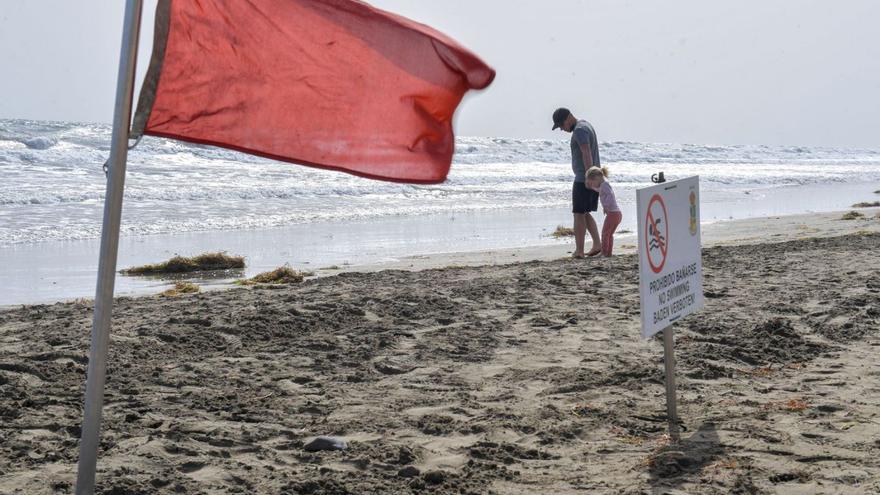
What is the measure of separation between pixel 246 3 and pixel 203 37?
0.19 meters

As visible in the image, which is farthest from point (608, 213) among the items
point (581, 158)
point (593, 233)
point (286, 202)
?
point (286, 202)

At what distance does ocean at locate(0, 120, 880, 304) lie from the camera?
593 inches

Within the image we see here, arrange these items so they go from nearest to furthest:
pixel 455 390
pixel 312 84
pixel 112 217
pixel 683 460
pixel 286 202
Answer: pixel 112 217 → pixel 312 84 → pixel 683 460 → pixel 455 390 → pixel 286 202

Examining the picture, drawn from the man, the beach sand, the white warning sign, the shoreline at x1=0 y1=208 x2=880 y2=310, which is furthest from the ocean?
the white warning sign

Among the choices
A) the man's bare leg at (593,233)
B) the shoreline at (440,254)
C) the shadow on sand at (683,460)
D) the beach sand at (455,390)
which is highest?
the man's bare leg at (593,233)

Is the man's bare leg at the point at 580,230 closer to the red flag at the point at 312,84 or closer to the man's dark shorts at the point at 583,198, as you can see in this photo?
the man's dark shorts at the point at 583,198

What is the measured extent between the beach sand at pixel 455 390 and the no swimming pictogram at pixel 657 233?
2.75 ft

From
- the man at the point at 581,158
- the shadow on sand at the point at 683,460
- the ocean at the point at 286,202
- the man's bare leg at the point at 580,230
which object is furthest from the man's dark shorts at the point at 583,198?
the shadow on sand at the point at 683,460

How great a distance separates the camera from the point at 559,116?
1168 cm

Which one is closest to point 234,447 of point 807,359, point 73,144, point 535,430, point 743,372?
point 535,430

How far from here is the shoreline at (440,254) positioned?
35.5 ft

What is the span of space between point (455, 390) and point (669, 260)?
4.86 ft

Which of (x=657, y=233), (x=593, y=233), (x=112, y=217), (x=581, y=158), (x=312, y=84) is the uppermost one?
(x=312, y=84)

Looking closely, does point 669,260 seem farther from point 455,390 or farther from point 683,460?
point 455,390
